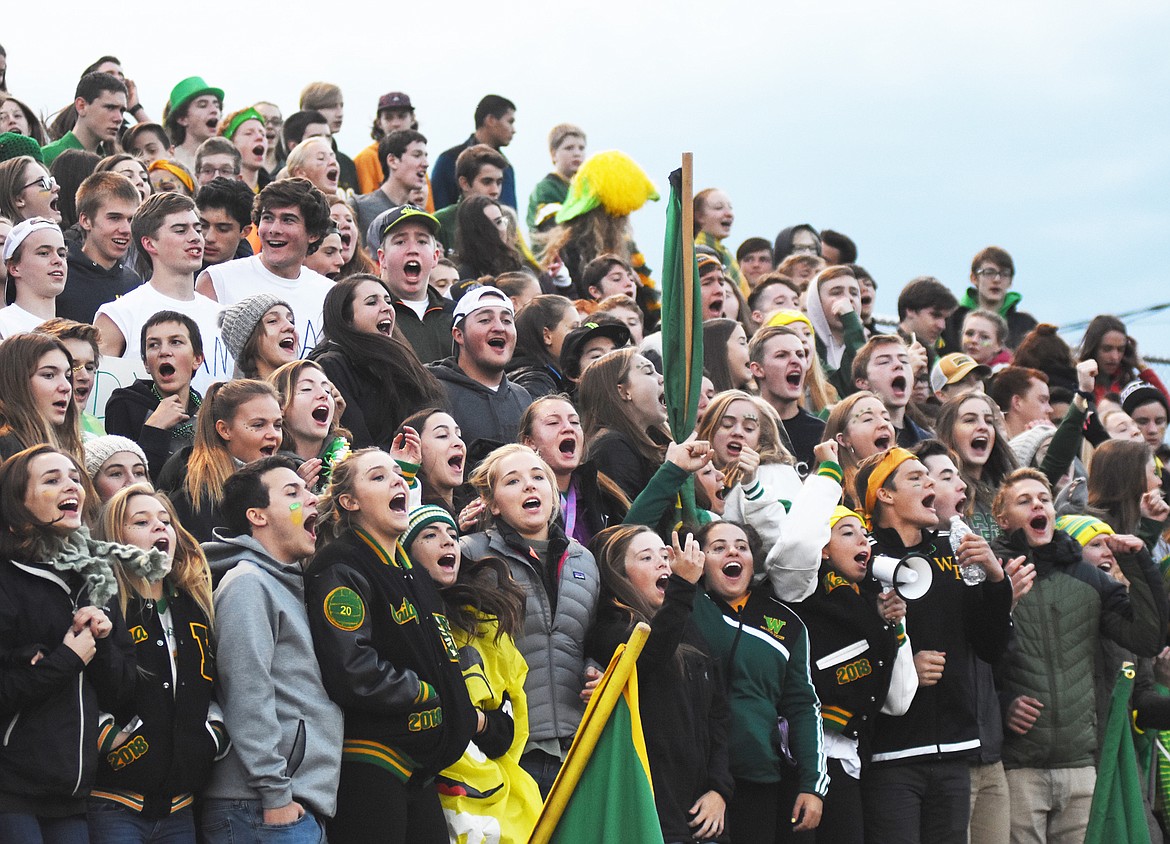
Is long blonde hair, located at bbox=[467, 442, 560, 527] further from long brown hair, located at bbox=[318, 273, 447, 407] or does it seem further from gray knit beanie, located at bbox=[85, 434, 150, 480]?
gray knit beanie, located at bbox=[85, 434, 150, 480]

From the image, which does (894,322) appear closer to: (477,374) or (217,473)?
(477,374)

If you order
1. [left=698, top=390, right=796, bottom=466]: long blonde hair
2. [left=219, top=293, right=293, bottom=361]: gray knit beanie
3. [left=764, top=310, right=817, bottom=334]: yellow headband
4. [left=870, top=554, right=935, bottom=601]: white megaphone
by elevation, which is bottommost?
[left=870, top=554, right=935, bottom=601]: white megaphone

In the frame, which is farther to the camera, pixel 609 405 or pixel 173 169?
pixel 173 169

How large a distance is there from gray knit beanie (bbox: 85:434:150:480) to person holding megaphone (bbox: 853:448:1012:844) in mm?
3352

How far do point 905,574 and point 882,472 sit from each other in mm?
568

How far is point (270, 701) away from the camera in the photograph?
5.88 meters

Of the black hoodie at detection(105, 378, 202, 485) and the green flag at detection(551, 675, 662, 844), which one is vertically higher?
the black hoodie at detection(105, 378, 202, 485)

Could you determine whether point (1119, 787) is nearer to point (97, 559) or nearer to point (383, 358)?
point (383, 358)

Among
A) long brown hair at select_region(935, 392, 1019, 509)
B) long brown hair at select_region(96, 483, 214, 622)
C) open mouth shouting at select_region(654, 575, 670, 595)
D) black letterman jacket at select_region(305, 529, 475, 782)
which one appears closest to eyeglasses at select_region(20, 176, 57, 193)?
long brown hair at select_region(96, 483, 214, 622)

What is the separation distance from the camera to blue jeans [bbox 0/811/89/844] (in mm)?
5238

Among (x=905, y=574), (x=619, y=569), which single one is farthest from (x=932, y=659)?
(x=619, y=569)

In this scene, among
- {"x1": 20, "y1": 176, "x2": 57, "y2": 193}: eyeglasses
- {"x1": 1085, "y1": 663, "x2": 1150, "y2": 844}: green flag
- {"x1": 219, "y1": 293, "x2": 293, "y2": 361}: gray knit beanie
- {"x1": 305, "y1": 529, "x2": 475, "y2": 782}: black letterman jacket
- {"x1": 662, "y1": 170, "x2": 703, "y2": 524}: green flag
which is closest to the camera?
{"x1": 305, "y1": 529, "x2": 475, "y2": 782}: black letterman jacket

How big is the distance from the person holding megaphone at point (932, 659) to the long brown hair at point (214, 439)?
117 inches

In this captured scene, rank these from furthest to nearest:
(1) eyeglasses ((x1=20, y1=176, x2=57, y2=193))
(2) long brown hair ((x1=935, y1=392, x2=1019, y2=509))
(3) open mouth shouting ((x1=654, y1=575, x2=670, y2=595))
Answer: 1. (2) long brown hair ((x1=935, y1=392, x2=1019, y2=509))
2. (1) eyeglasses ((x1=20, y1=176, x2=57, y2=193))
3. (3) open mouth shouting ((x1=654, y1=575, x2=670, y2=595))
